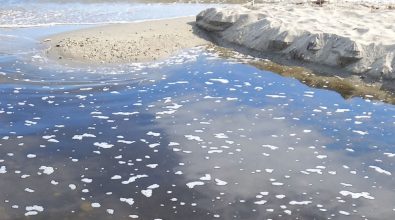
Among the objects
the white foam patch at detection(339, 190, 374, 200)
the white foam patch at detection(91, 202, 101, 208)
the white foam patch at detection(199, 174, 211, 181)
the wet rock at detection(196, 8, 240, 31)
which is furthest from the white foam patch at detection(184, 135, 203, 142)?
the wet rock at detection(196, 8, 240, 31)

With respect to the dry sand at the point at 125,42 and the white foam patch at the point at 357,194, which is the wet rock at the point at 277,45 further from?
the white foam patch at the point at 357,194

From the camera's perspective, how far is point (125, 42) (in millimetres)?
12281

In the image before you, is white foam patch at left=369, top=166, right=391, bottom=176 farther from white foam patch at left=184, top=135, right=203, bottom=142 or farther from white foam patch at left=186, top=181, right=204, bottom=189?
white foam patch at left=184, top=135, right=203, bottom=142

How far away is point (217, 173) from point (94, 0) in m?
16.7

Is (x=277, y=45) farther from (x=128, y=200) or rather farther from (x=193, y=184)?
(x=128, y=200)

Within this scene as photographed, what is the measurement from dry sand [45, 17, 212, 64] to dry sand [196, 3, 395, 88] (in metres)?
0.90

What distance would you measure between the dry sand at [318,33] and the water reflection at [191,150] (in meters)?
1.56

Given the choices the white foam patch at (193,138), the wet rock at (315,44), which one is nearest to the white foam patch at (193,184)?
the white foam patch at (193,138)

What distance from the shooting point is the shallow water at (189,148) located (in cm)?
496

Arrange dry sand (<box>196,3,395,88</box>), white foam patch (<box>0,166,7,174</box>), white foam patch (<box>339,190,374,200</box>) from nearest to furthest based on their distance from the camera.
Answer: white foam patch (<box>339,190,374,200</box>), white foam patch (<box>0,166,7,174</box>), dry sand (<box>196,3,395,88</box>)

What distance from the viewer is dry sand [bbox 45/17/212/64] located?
1097 cm

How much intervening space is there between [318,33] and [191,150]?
5.59 m

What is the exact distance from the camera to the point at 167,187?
5285 mm

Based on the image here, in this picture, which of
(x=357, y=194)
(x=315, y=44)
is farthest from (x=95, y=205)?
(x=315, y=44)
